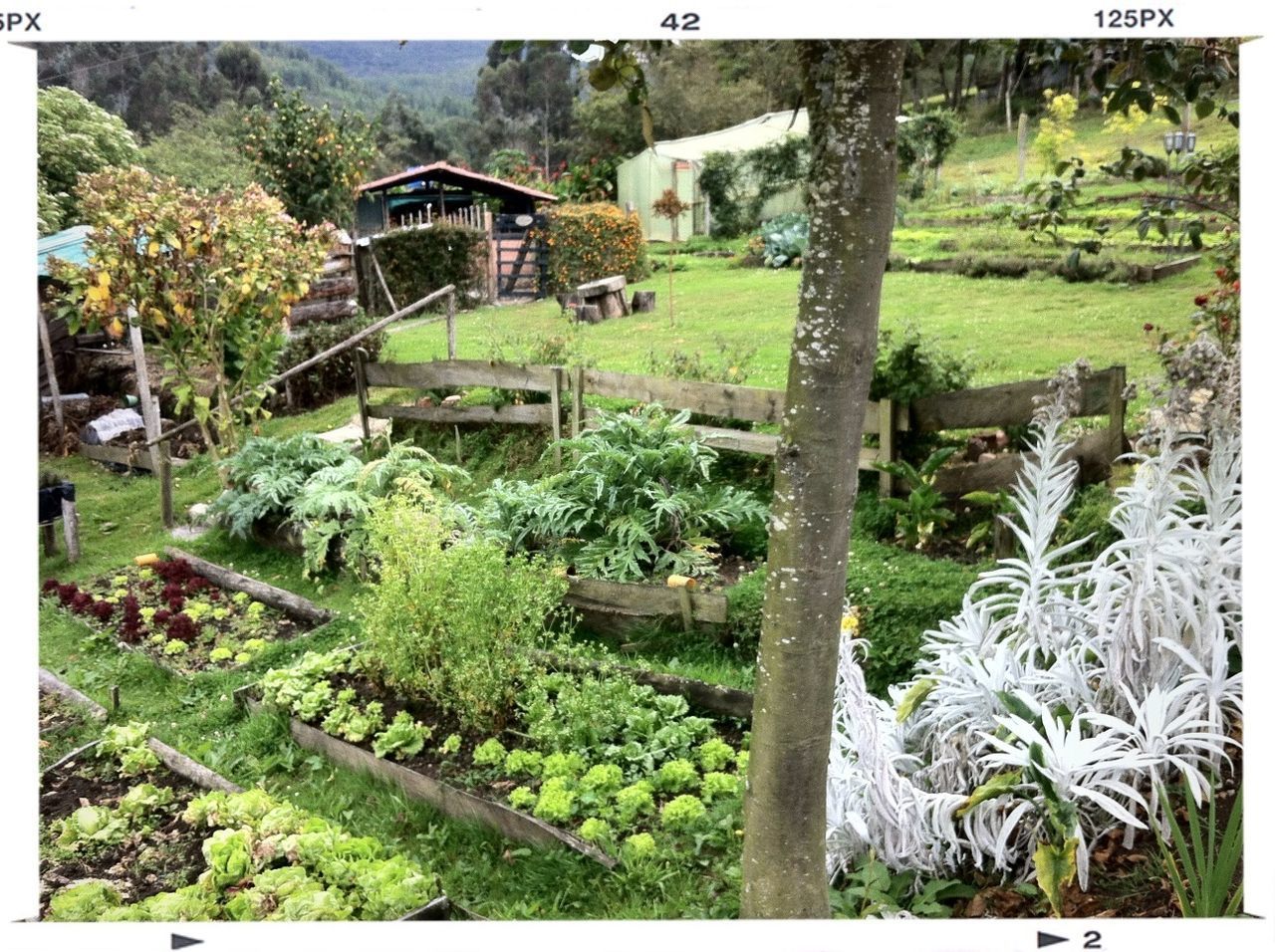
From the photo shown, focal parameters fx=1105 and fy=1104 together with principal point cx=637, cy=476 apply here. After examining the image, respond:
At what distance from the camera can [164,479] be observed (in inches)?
199

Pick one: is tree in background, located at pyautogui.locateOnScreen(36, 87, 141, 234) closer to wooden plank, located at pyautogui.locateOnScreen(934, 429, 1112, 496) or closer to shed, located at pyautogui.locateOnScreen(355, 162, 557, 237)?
shed, located at pyautogui.locateOnScreen(355, 162, 557, 237)

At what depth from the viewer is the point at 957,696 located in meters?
2.68

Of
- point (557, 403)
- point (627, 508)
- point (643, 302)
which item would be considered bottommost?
point (627, 508)

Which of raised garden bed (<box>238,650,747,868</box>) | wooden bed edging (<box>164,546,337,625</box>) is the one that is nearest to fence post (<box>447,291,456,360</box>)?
wooden bed edging (<box>164,546,337,625</box>)

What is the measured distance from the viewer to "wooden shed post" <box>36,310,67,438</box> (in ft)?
17.6

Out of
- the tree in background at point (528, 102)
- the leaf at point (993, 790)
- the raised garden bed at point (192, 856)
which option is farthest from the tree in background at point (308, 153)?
the leaf at point (993, 790)

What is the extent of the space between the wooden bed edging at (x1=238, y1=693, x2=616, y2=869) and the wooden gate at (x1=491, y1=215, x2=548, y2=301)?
306cm

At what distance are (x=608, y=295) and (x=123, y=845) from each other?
3.53 meters

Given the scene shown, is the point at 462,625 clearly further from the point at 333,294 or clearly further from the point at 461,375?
the point at 333,294

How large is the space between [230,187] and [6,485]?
148 inches

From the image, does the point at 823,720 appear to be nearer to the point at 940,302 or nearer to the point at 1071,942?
the point at 1071,942

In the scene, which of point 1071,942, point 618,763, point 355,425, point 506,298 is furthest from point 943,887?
point 506,298

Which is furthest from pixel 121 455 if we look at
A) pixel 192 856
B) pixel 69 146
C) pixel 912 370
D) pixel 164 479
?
pixel 912 370

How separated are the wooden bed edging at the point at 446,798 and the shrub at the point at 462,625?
0.92 feet
